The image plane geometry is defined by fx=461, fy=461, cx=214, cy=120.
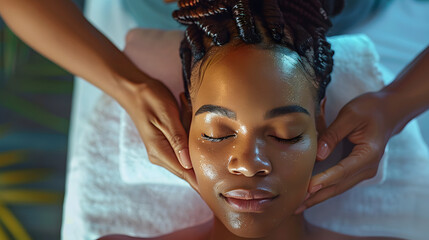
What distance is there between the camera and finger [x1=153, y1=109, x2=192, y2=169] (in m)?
0.89

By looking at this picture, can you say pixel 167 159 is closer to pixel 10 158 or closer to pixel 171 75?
pixel 171 75

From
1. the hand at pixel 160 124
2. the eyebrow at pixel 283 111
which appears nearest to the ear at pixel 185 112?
the hand at pixel 160 124

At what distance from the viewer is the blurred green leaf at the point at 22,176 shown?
153 cm

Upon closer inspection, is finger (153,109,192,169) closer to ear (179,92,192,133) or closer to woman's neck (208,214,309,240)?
ear (179,92,192,133)

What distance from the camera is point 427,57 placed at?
3.27 ft

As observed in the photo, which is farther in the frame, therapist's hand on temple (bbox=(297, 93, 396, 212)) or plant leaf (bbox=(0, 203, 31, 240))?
plant leaf (bbox=(0, 203, 31, 240))

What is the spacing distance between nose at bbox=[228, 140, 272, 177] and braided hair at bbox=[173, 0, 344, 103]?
0.60 feet

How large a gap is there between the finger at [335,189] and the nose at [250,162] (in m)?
0.19

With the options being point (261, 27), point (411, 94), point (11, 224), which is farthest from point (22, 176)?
point (411, 94)

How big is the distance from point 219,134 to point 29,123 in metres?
1.11

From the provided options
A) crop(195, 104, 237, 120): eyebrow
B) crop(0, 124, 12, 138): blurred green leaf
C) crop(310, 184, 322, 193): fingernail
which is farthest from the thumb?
crop(0, 124, 12, 138): blurred green leaf

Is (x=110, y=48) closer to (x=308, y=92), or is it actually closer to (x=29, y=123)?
(x=308, y=92)

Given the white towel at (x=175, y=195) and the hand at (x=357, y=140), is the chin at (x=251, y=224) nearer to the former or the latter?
the hand at (x=357, y=140)

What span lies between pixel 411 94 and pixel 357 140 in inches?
6.4
